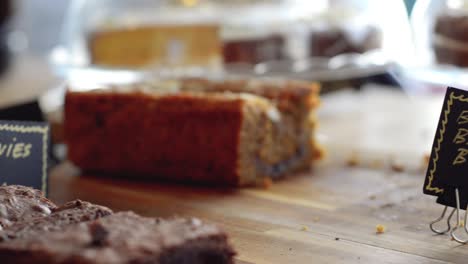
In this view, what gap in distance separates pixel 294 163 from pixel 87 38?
1.31m

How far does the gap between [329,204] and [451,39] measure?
1006 mm

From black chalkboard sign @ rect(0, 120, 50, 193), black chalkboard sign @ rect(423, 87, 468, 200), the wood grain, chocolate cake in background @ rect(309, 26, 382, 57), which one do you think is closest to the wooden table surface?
the wood grain

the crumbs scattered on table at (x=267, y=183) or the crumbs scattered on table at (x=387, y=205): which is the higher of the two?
the crumbs scattered on table at (x=387, y=205)

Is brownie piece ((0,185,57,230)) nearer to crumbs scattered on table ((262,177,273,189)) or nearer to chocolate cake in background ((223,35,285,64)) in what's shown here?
crumbs scattered on table ((262,177,273,189))

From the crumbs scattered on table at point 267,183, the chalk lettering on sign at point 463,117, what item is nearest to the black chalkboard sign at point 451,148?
the chalk lettering on sign at point 463,117

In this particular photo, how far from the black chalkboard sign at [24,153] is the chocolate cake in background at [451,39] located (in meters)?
1.60

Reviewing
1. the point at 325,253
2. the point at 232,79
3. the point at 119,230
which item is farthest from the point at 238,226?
the point at 232,79

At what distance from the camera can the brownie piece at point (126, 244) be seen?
1.50m

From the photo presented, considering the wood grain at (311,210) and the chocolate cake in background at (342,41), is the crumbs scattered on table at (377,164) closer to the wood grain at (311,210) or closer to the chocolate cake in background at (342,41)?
the wood grain at (311,210)

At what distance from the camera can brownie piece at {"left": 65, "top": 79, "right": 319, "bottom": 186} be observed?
2.68 meters

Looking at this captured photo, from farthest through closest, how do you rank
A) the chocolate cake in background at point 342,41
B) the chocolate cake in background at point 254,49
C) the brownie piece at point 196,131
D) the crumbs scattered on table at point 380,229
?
the chocolate cake in background at point 342,41 < the chocolate cake in background at point 254,49 < the brownie piece at point 196,131 < the crumbs scattered on table at point 380,229

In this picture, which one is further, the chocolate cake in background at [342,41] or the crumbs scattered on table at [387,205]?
the chocolate cake in background at [342,41]

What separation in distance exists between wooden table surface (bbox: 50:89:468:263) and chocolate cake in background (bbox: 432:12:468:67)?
1.25 ft

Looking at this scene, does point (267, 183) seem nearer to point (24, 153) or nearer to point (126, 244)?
point (24, 153)
